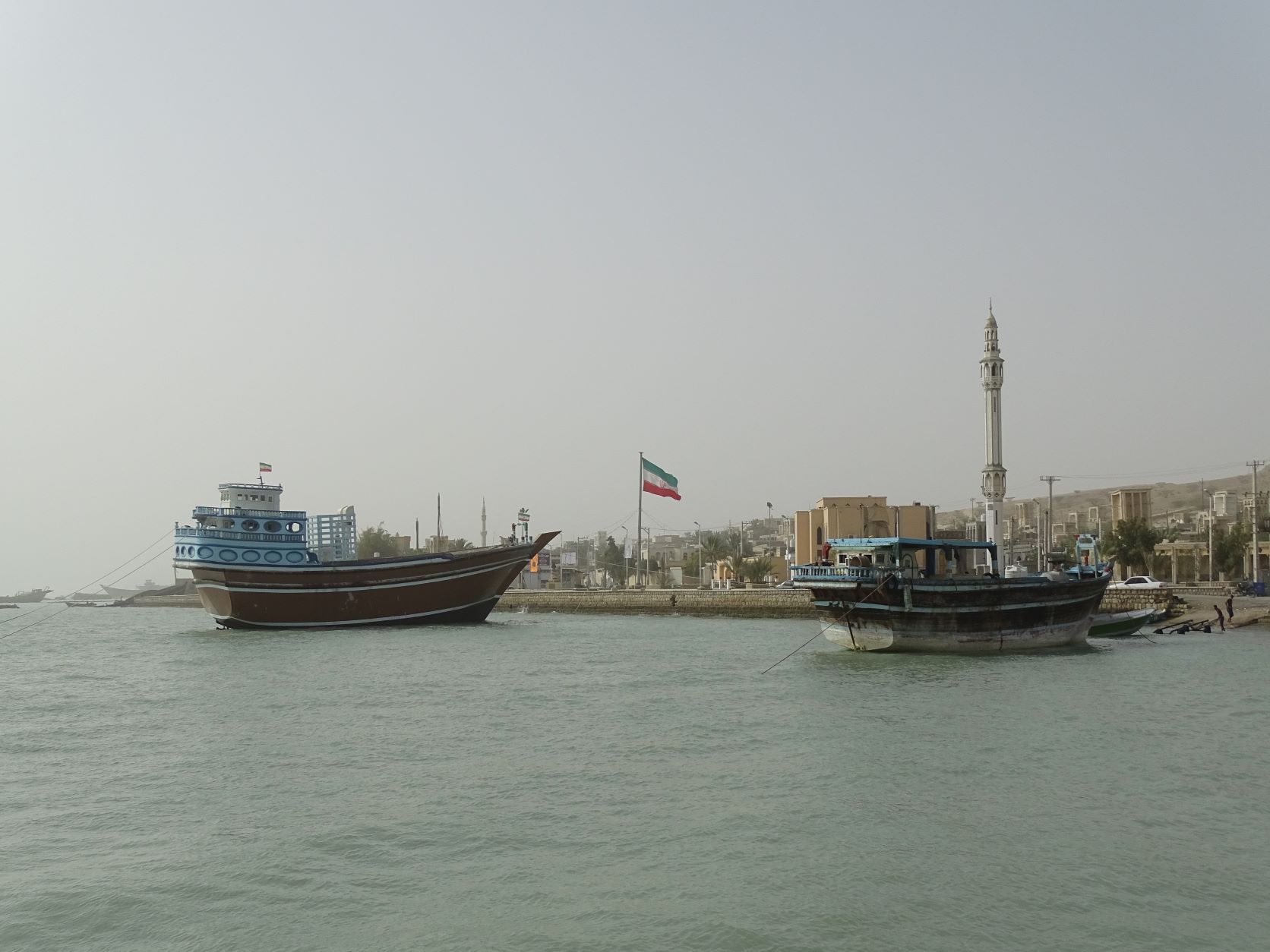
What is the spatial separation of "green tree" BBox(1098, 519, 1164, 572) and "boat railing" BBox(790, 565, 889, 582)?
1583 inches

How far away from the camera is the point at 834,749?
593 inches

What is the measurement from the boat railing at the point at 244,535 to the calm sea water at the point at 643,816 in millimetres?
21328

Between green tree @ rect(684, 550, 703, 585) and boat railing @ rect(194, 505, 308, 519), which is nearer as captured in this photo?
boat railing @ rect(194, 505, 308, 519)

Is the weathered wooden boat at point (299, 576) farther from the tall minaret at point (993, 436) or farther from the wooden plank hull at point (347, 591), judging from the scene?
the tall minaret at point (993, 436)

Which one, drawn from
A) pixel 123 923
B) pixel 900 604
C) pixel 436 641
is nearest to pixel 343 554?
pixel 436 641

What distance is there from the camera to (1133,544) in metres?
64.0

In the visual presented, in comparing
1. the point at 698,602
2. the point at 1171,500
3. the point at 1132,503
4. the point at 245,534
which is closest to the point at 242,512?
the point at 245,534

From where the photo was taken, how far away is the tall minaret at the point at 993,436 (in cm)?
4659

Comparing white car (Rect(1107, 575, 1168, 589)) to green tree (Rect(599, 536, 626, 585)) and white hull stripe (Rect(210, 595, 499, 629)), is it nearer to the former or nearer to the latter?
white hull stripe (Rect(210, 595, 499, 629))

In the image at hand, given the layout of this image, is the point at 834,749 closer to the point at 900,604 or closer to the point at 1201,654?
the point at 900,604

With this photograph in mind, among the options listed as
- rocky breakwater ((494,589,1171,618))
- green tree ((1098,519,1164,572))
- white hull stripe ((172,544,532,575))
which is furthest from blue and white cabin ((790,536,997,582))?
green tree ((1098,519,1164,572))

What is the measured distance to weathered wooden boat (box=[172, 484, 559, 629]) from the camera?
43469mm

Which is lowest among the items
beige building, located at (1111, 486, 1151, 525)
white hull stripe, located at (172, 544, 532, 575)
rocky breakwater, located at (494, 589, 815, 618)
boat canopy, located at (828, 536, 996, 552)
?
rocky breakwater, located at (494, 589, 815, 618)

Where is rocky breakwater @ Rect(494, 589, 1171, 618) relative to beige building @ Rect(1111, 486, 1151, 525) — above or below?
below
